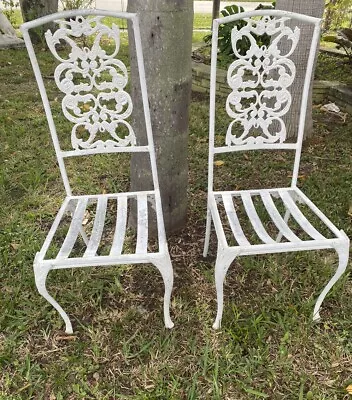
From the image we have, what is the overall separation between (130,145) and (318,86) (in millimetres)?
3301

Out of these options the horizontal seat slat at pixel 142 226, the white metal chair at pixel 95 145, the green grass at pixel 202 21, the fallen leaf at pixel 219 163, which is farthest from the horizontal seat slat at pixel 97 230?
the green grass at pixel 202 21

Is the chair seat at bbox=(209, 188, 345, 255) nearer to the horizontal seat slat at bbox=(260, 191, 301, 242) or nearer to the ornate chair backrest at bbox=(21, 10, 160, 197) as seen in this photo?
the horizontal seat slat at bbox=(260, 191, 301, 242)

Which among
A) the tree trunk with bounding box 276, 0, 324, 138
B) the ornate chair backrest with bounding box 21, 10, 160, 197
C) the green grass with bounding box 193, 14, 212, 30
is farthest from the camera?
the green grass with bounding box 193, 14, 212, 30

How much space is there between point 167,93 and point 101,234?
2.75 ft

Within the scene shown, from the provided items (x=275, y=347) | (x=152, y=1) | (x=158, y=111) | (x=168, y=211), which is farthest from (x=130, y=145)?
(x=275, y=347)

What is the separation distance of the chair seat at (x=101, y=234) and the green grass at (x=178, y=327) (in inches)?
10.0

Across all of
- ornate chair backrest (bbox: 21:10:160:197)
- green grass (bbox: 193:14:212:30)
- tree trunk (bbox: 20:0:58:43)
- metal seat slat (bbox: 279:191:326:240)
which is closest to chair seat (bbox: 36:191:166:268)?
ornate chair backrest (bbox: 21:10:160:197)

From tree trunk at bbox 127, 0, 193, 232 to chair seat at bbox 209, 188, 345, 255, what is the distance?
1.23 feet

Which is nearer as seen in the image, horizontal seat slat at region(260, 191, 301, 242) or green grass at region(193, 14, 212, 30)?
horizontal seat slat at region(260, 191, 301, 242)

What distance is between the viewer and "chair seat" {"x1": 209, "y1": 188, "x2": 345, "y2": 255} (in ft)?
5.87

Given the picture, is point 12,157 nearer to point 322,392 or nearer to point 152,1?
point 152,1

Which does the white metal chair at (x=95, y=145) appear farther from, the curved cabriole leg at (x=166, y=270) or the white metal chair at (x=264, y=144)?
the white metal chair at (x=264, y=144)

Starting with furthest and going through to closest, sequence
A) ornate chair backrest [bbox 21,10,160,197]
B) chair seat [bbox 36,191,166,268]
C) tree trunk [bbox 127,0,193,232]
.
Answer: tree trunk [bbox 127,0,193,232] → ornate chair backrest [bbox 21,10,160,197] → chair seat [bbox 36,191,166,268]

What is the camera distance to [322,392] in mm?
1776
